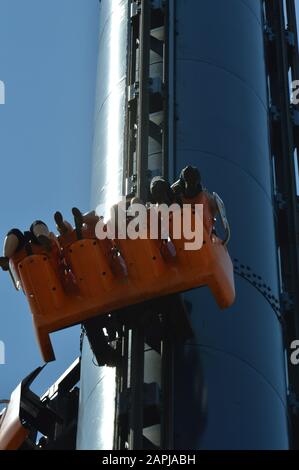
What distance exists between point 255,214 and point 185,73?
88.8 inches

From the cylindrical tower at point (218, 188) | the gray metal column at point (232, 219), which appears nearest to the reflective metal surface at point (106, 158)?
the cylindrical tower at point (218, 188)

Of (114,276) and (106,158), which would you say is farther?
(106,158)

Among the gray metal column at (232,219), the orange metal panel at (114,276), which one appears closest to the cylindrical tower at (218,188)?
the gray metal column at (232,219)

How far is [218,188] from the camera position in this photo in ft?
62.8

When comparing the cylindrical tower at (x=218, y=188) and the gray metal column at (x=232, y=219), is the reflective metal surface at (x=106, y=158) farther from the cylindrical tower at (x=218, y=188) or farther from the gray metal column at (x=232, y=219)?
the gray metal column at (x=232, y=219)

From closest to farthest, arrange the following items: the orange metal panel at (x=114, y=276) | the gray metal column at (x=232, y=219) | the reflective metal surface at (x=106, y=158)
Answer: the orange metal panel at (x=114, y=276) < the gray metal column at (x=232, y=219) < the reflective metal surface at (x=106, y=158)

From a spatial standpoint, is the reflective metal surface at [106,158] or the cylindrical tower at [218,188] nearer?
the cylindrical tower at [218,188]

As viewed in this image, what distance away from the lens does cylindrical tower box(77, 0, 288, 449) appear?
17266 millimetres

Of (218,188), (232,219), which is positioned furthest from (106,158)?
(232,219)

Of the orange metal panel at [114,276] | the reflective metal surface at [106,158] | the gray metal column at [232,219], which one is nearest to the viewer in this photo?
the orange metal panel at [114,276]

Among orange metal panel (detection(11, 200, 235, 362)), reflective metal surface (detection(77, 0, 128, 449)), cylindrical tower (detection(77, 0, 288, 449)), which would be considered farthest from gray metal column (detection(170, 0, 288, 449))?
orange metal panel (detection(11, 200, 235, 362))

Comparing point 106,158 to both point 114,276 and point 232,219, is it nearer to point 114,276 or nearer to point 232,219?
point 232,219

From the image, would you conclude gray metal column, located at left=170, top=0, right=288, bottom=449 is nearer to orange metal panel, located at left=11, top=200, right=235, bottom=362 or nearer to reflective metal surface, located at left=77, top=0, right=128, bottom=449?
reflective metal surface, located at left=77, top=0, right=128, bottom=449

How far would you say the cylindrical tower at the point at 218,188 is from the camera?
1727 cm
